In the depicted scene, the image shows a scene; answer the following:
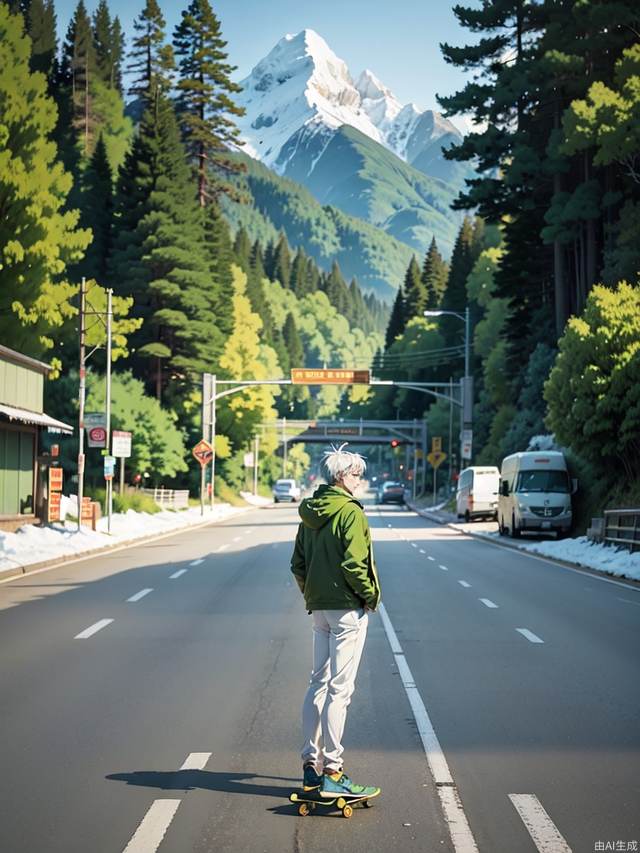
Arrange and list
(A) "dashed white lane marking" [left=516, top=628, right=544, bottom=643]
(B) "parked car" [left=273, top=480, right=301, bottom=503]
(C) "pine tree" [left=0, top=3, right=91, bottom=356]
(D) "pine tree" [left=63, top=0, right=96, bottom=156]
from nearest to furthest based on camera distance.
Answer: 1. (A) "dashed white lane marking" [left=516, top=628, right=544, bottom=643]
2. (C) "pine tree" [left=0, top=3, right=91, bottom=356]
3. (B) "parked car" [left=273, top=480, right=301, bottom=503]
4. (D) "pine tree" [left=63, top=0, right=96, bottom=156]

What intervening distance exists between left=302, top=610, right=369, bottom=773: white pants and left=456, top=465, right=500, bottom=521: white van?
5042cm

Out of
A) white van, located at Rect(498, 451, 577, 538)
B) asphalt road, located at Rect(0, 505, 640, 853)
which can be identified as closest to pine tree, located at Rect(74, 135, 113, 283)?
white van, located at Rect(498, 451, 577, 538)

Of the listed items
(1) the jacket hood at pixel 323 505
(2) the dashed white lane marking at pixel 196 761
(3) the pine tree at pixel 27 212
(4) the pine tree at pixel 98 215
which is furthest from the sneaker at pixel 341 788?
(4) the pine tree at pixel 98 215

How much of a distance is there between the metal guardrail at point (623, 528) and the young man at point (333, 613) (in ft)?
71.2

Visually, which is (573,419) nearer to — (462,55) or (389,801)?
(462,55)

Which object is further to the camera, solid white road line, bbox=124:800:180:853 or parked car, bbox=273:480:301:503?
parked car, bbox=273:480:301:503

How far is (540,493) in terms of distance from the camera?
40.4 meters

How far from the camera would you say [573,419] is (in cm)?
3625

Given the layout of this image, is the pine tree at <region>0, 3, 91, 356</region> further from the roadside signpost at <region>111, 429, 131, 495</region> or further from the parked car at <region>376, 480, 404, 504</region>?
the parked car at <region>376, 480, 404, 504</region>

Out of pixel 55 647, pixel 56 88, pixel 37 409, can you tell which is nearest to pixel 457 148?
pixel 37 409

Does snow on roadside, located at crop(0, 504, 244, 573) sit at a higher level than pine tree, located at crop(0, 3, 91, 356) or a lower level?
lower

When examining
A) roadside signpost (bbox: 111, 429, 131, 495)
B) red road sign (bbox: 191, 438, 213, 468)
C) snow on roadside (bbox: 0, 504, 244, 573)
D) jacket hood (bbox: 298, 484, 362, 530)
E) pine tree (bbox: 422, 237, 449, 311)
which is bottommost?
snow on roadside (bbox: 0, 504, 244, 573)

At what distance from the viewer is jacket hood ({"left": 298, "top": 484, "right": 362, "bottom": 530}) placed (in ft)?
23.8

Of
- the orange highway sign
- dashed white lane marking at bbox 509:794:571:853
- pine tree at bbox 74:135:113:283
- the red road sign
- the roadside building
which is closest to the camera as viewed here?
dashed white lane marking at bbox 509:794:571:853
